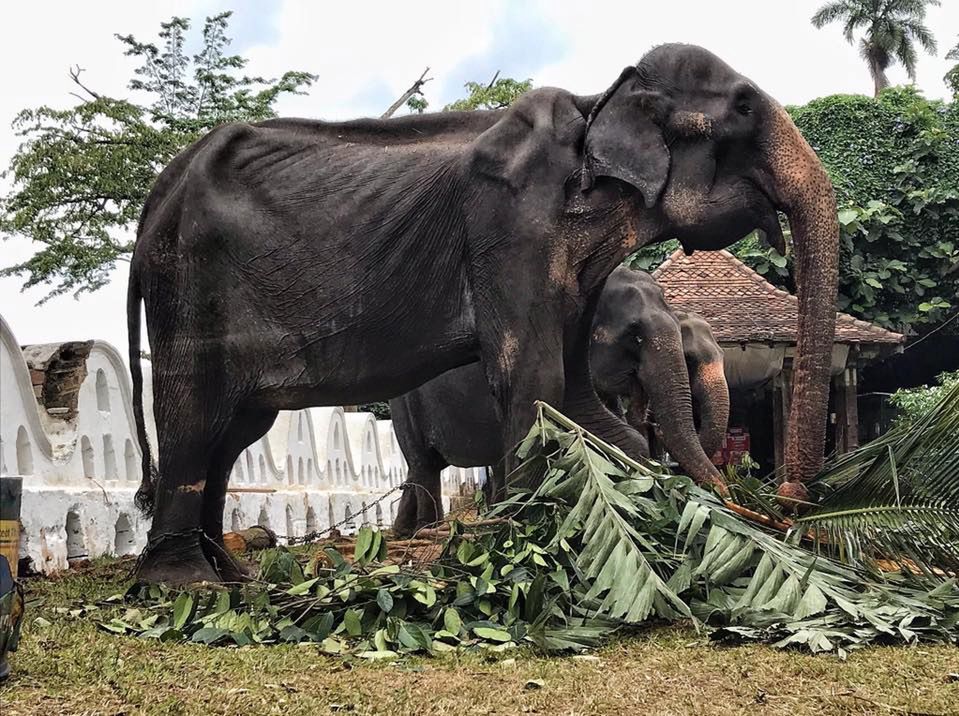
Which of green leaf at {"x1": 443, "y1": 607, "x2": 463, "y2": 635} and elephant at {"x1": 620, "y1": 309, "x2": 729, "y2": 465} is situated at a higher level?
elephant at {"x1": 620, "y1": 309, "x2": 729, "y2": 465}

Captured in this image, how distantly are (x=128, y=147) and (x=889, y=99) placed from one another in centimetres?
1499

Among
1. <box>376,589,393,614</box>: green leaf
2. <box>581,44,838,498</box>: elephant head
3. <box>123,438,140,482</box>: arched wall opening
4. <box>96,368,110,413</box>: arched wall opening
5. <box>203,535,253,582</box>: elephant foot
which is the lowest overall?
<box>203,535,253,582</box>: elephant foot

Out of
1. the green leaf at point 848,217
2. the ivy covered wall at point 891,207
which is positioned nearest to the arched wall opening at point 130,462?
the ivy covered wall at point 891,207

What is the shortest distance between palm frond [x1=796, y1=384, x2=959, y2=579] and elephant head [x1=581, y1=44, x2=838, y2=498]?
0.67 m

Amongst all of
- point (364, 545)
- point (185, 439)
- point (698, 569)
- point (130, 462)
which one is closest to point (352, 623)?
point (364, 545)

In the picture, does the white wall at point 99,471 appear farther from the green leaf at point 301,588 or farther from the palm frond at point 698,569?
the palm frond at point 698,569

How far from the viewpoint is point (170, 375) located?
14.6ft

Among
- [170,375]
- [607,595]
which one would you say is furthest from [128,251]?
[607,595]

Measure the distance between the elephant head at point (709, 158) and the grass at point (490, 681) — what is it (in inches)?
66.0

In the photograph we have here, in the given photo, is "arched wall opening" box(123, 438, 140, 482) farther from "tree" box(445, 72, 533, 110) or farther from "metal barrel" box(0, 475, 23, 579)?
"tree" box(445, 72, 533, 110)

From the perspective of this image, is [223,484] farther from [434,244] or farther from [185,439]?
[434,244]

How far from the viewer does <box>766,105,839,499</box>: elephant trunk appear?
3.67 m

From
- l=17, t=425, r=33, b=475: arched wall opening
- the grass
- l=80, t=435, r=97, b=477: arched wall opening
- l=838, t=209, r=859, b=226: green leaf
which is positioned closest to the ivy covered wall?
l=838, t=209, r=859, b=226: green leaf

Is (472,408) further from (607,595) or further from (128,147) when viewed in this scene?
(128,147)
